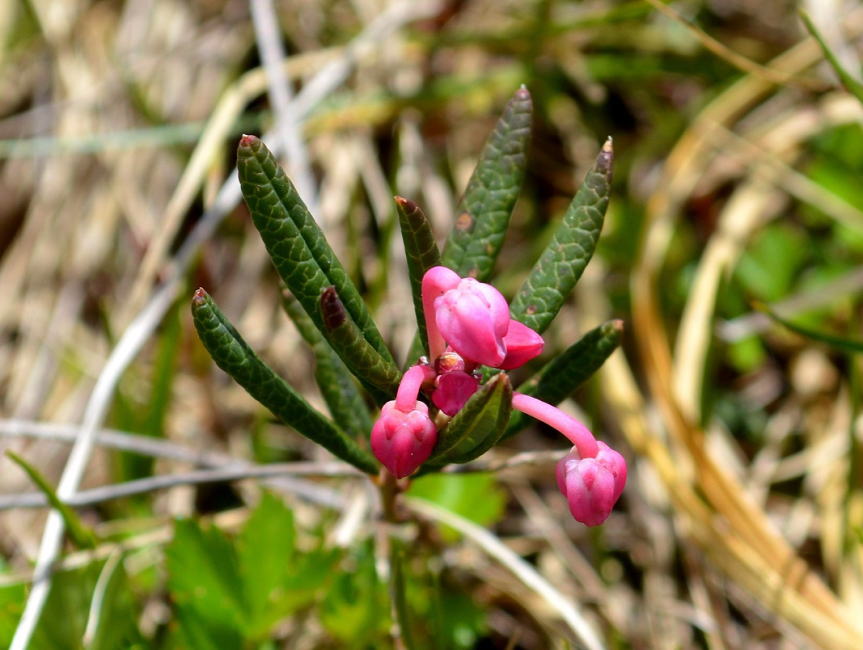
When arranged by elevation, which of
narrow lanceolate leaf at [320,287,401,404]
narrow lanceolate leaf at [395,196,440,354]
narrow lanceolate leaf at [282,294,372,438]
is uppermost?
narrow lanceolate leaf at [395,196,440,354]

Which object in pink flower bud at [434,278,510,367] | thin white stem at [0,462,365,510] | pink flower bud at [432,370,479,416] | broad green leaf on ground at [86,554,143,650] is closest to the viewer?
pink flower bud at [434,278,510,367]

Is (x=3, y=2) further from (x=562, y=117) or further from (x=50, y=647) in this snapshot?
(x=50, y=647)

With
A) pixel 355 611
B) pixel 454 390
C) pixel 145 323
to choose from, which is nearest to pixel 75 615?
pixel 355 611

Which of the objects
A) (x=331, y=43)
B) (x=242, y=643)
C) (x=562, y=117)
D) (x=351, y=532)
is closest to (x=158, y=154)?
(x=331, y=43)

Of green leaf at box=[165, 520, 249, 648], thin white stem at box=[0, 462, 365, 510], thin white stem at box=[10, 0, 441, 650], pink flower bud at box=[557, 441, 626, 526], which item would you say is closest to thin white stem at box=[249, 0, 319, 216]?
thin white stem at box=[10, 0, 441, 650]

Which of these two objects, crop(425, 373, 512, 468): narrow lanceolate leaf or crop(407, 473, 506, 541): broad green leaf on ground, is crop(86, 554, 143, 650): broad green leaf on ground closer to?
crop(407, 473, 506, 541): broad green leaf on ground

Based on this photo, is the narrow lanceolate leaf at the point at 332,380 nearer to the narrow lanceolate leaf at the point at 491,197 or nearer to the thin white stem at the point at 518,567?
the narrow lanceolate leaf at the point at 491,197
